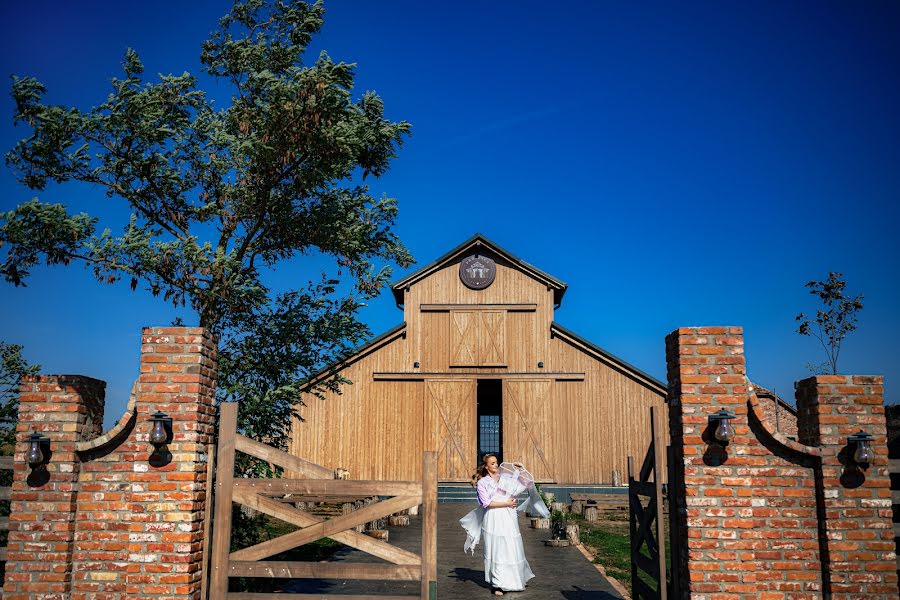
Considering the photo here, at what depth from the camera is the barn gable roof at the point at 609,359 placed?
22344 millimetres

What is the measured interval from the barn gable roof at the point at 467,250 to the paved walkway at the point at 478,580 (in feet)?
32.8

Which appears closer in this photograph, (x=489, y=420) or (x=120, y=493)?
(x=120, y=493)

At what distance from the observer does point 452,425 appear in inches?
880

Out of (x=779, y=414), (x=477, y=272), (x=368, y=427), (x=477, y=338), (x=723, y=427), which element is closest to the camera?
(x=723, y=427)

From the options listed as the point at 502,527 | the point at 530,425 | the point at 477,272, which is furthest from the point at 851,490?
the point at 477,272

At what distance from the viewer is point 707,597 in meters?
6.60

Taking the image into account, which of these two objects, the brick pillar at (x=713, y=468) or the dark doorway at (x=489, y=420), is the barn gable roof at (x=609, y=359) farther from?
the brick pillar at (x=713, y=468)

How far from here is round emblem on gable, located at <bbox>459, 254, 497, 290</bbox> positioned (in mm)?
23297

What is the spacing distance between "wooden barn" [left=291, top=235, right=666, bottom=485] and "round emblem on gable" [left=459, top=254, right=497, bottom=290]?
4 cm

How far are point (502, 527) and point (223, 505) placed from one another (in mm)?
4641

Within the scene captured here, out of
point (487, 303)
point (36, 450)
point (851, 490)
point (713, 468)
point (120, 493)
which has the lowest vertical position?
point (120, 493)

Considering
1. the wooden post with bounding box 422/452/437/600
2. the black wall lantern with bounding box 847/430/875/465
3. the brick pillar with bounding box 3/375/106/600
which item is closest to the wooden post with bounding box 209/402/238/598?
the brick pillar with bounding box 3/375/106/600

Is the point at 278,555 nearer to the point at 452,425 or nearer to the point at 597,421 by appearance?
the point at 452,425

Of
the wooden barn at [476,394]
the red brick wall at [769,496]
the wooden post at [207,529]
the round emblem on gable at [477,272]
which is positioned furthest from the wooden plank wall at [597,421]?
the wooden post at [207,529]
